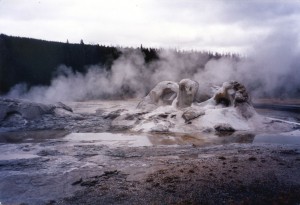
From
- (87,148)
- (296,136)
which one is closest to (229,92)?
(296,136)

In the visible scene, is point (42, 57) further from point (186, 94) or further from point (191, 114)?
point (191, 114)

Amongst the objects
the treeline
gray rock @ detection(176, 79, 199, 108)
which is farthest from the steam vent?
the treeline

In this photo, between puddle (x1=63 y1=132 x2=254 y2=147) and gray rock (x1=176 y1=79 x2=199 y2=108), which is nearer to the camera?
puddle (x1=63 y1=132 x2=254 y2=147)

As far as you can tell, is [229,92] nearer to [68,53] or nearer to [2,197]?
[2,197]

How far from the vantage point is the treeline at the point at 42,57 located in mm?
19516

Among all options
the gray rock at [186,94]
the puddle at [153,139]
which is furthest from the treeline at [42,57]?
the puddle at [153,139]

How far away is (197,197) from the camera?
4.97 m

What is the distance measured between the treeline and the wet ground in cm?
1072

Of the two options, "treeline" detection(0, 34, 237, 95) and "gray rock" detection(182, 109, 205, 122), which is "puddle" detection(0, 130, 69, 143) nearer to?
"gray rock" detection(182, 109, 205, 122)

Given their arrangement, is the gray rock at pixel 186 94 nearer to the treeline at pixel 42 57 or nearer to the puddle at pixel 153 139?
the puddle at pixel 153 139

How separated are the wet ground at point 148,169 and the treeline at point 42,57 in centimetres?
1072

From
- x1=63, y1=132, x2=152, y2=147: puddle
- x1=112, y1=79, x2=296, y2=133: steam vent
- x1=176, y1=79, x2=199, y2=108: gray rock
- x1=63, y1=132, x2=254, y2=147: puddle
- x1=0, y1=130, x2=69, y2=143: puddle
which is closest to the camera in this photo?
x1=63, y1=132, x2=152, y2=147: puddle

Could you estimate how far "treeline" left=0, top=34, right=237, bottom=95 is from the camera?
1952 cm

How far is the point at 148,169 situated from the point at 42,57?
16635 millimetres
